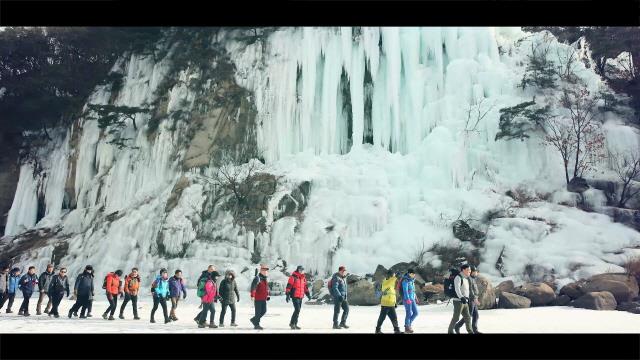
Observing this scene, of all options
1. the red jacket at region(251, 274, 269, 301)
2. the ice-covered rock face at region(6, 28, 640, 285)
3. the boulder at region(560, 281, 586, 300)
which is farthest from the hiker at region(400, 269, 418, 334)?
the ice-covered rock face at region(6, 28, 640, 285)

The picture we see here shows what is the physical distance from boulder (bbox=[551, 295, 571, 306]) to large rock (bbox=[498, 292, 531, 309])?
0.94 m

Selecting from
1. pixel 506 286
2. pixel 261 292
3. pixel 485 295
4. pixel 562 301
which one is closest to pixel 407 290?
pixel 261 292

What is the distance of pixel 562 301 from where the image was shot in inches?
606

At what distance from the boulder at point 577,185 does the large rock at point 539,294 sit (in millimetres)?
7188

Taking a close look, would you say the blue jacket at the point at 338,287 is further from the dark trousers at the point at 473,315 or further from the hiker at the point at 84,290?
the hiker at the point at 84,290

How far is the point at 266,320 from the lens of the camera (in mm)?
13328

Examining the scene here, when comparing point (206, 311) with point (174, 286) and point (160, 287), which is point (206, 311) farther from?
point (160, 287)

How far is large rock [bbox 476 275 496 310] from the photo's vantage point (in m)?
14.8

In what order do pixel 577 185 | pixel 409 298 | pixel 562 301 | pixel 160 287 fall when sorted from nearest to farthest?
1. pixel 409 298
2. pixel 160 287
3. pixel 562 301
4. pixel 577 185

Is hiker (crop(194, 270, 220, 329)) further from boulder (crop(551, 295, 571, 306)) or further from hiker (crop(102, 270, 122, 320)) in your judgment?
boulder (crop(551, 295, 571, 306))

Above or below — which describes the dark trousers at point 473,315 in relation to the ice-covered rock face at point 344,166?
below

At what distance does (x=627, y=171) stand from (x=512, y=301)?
1023 cm

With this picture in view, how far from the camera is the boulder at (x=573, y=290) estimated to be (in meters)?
15.4

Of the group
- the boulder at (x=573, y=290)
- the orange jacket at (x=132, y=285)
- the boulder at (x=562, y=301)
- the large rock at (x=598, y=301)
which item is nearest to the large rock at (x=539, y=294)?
the boulder at (x=562, y=301)
